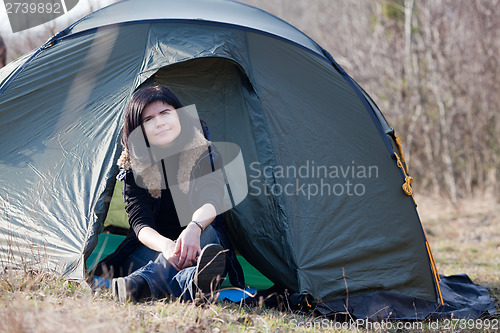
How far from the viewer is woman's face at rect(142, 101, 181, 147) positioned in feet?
9.93

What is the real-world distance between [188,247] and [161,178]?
0.56m

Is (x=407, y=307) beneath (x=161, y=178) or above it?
beneath

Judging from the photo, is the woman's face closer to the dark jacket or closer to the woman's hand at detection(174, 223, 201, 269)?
the dark jacket

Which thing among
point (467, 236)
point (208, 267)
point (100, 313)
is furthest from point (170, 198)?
point (467, 236)

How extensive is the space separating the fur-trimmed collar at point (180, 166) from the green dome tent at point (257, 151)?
0.11 m

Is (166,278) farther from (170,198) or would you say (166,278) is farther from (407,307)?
(407,307)

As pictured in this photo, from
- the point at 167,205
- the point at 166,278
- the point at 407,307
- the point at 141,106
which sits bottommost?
the point at 407,307

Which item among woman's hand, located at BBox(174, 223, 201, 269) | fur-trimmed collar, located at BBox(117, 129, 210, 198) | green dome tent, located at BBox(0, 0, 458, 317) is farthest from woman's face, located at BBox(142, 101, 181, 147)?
woman's hand, located at BBox(174, 223, 201, 269)

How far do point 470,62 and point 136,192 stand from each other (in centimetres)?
588

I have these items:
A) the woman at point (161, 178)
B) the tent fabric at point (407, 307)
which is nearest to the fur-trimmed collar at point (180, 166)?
the woman at point (161, 178)

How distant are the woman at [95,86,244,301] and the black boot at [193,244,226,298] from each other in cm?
20

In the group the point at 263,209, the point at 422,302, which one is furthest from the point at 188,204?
the point at 422,302

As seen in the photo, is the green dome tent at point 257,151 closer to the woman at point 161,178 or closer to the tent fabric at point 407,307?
the tent fabric at point 407,307

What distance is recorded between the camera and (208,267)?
101 inches
